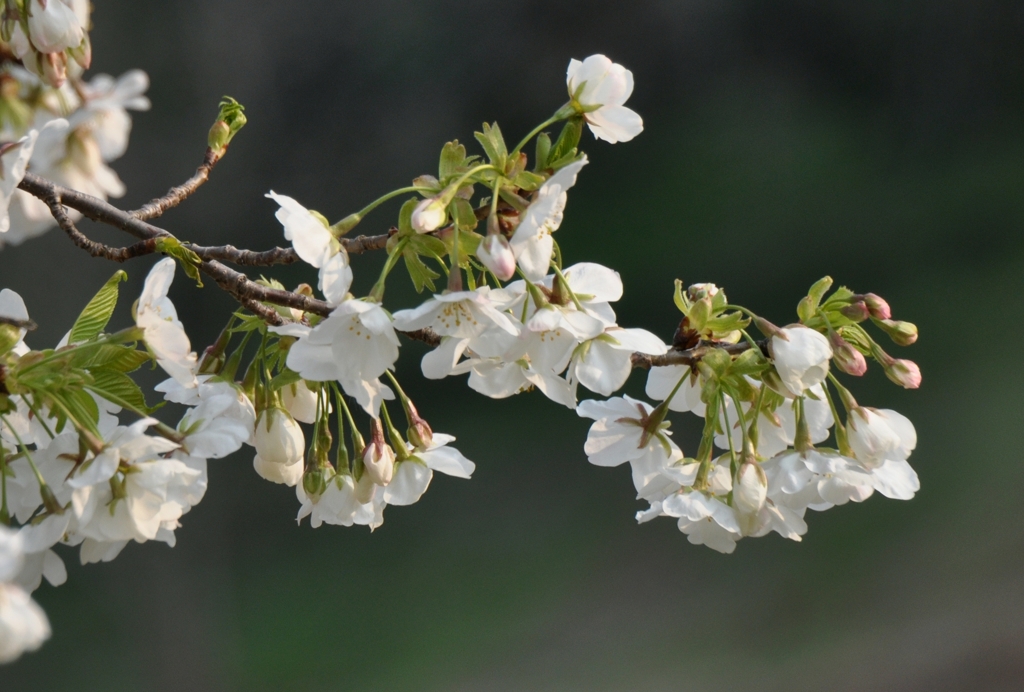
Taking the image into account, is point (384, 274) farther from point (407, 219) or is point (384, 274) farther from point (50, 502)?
point (50, 502)

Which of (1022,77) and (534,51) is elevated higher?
(1022,77)

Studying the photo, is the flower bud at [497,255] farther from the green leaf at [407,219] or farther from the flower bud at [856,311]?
the flower bud at [856,311]

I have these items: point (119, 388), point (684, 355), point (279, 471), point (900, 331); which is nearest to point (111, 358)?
point (119, 388)

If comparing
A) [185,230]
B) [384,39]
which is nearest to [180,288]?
[185,230]

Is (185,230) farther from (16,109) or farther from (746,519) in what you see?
(746,519)

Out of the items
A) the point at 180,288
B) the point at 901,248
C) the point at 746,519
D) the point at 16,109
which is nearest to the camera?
the point at 746,519

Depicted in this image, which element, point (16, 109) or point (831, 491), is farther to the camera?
point (16, 109)

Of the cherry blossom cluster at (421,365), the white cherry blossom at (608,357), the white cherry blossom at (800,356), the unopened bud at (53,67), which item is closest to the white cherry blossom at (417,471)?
the cherry blossom cluster at (421,365)
